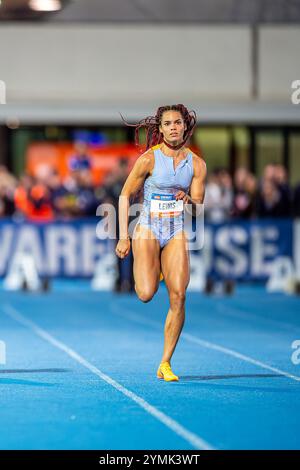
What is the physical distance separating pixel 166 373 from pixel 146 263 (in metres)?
0.94

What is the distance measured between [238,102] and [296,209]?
5228 mm

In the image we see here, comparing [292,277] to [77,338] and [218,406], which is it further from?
[218,406]

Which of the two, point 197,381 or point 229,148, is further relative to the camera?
point 229,148

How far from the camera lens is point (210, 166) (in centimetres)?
3456

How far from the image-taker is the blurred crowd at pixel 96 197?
24984 millimetres

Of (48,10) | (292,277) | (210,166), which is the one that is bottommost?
(292,277)

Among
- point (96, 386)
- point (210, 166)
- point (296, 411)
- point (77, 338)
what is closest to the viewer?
point (296, 411)

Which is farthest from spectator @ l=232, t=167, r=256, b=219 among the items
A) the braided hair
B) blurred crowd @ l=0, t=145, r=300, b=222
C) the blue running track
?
the braided hair

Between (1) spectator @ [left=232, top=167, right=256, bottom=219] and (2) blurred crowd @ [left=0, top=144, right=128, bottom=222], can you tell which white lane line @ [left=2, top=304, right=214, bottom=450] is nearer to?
(2) blurred crowd @ [left=0, top=144, right=128, bottom=222]

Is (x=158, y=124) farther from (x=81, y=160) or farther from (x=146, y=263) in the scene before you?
(x=81, y=160)

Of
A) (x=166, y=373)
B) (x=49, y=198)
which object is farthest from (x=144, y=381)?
(x=49, y=198)

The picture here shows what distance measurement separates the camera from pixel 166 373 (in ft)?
35.5

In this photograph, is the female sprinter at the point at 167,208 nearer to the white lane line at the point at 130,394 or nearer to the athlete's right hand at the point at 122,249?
the athlete's right hand at the point at 122,249
